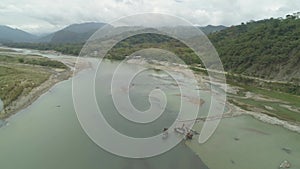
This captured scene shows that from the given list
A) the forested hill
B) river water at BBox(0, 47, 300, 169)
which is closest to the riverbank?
river water at BBox(0, 47, 300, 169)

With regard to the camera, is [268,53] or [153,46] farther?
[153,46]

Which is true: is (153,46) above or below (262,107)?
above

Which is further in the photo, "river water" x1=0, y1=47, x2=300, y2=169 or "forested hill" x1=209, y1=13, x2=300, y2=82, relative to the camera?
"forested hill" x1=209, y1=13, x2=300, y2=82

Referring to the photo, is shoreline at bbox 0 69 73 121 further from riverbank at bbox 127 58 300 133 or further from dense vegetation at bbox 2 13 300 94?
dense vegetation at bbox 2 13 300 94

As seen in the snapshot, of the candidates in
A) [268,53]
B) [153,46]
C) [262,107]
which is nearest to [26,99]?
[262,107]

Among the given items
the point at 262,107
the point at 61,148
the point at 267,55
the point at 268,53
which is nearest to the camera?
the point at 61,148

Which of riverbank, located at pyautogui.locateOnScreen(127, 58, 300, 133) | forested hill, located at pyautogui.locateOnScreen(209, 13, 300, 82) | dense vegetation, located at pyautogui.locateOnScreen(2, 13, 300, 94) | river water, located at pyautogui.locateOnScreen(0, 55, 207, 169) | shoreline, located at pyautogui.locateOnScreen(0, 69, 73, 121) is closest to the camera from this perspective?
river water, located at pyautogui.locateOnScreen(0, 55, 207, 169)

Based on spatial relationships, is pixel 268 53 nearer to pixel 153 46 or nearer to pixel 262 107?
pixel 262 107

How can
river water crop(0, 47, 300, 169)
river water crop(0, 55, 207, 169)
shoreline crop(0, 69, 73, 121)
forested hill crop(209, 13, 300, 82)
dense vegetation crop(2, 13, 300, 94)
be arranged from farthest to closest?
forested hill crop(209, 13, 300, 82), dense vegetation crop(2, 13, 300, 94), shoreline crop(0, 69, 73, 121), river water crop(0, 47, 300, 169), river water crop(0, 55, 207, 169)

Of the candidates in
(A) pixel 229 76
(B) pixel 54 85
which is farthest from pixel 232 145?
(A) pixel 229 76
